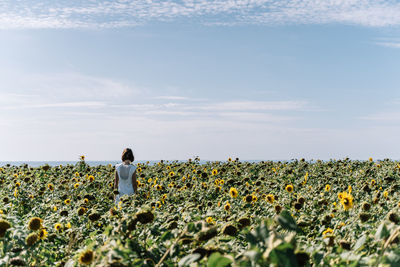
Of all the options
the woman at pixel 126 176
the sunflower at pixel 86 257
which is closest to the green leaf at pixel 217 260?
the sunflower at pixel 86 257

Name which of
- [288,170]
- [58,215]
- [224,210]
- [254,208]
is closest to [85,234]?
[58,215]

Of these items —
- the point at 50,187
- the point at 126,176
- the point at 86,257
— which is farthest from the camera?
the point at 50,187

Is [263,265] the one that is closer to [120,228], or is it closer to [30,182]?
[120,228]

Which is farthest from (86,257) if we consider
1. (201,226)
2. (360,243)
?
(360,243)

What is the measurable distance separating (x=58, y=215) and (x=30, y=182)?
5.97m

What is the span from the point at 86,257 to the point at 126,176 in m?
6.85

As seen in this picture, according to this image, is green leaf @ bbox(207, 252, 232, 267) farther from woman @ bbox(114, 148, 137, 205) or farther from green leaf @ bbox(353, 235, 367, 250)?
woman @ bbox(114, 148, 137, 205)

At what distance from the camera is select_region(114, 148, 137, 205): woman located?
9164 millimetres

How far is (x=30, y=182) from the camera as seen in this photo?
1115 centimetres

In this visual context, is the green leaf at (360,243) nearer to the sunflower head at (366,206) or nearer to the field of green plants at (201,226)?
the field of green plants at (201,226)

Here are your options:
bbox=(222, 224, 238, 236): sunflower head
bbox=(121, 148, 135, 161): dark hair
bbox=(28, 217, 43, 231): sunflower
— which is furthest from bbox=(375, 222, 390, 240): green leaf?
bbox=(121, 148, 135, 161): dark hair

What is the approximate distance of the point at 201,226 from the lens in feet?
7.08

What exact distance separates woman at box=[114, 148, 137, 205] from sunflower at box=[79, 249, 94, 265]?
6.80 meters

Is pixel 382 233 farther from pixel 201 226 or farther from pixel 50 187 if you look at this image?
pixel 50 187
